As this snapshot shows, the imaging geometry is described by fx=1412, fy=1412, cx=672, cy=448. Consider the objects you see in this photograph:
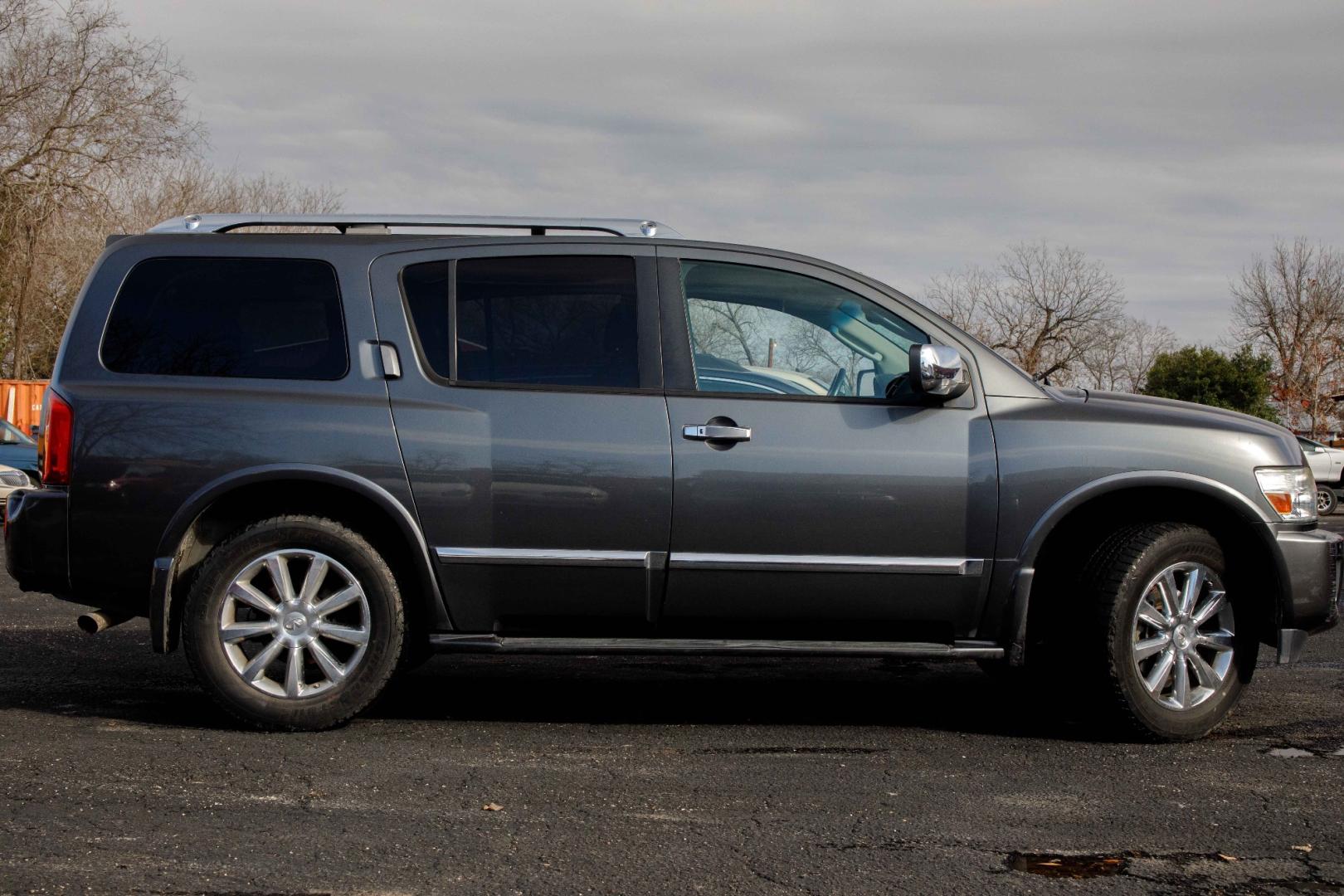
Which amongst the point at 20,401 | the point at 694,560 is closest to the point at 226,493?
the point at 694,560

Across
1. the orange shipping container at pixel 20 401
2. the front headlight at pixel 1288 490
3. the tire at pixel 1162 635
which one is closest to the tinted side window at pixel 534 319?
the tire at pixel 1162 635

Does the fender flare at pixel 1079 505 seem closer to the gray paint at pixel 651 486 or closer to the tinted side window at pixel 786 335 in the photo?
the gray paint at pixel 651 486

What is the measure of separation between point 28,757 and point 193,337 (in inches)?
63.2

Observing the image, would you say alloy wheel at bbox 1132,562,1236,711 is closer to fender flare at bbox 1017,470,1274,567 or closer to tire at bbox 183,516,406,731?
fender flare at bbox 1017,470,1274,567

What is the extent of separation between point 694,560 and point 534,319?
3.59 ft

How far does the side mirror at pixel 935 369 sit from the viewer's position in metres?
5.09

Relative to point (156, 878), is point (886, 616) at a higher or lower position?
higher

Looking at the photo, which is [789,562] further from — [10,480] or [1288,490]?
[10,480]

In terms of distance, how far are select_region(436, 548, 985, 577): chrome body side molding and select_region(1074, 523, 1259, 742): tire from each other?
0.74 m

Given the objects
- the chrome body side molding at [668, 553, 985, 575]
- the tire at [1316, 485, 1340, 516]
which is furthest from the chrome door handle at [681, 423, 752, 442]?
the tire at [1316, 485, 1340, 516]

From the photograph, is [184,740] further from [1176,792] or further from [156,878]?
[1176,792]

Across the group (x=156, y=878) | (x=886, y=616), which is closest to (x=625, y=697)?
(x=886, y=616)

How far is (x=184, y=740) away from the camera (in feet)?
16.2

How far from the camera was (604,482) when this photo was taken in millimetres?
5078
